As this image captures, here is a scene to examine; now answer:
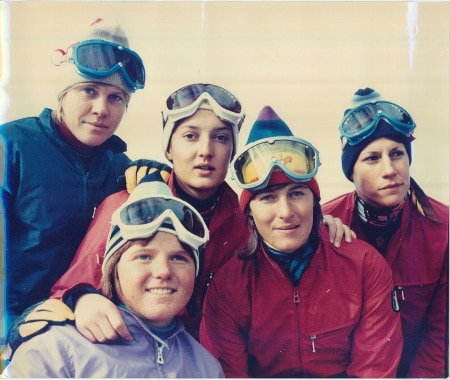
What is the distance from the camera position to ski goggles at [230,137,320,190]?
3451 millimetres

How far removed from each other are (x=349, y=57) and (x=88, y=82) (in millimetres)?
1435

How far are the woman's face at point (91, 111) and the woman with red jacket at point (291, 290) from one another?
73cm

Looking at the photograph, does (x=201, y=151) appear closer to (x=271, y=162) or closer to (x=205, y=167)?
(x=205, y=167)

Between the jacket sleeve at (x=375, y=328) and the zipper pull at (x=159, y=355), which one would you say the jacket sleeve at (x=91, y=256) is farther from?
the jacket sleeve at (x=375, y=328)

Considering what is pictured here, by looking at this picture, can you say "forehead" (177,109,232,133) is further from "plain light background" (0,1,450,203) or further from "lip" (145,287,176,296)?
"lip" (145,287,176,296)

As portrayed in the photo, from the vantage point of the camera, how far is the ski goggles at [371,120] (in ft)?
11.6

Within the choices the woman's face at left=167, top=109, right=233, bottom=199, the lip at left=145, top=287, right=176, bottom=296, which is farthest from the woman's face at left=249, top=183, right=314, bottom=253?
the lip at left=145, top=287, right=176, bottom=296

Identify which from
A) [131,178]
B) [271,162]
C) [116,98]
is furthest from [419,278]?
[116,98]

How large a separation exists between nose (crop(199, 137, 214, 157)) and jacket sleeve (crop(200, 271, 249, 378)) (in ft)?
2.18

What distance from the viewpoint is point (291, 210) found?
346 cm

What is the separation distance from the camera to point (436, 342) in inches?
145

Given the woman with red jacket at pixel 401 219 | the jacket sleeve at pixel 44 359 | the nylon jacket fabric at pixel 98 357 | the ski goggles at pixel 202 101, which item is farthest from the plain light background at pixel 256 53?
the jacket sleeve at pixel 44 359

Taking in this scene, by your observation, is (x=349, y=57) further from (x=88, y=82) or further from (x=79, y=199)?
(x=79, y=199)

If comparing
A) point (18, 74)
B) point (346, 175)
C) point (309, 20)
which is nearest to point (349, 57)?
point (309, 20)
